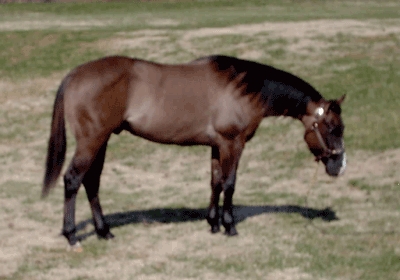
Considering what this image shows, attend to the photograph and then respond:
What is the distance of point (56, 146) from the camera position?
27.0ft

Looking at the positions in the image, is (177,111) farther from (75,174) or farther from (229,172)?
(75,174)

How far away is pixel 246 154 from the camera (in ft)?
44.0

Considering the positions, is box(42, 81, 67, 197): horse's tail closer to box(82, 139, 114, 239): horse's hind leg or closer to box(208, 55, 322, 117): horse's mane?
box(82, 139, 114, 239): horse's hind leg

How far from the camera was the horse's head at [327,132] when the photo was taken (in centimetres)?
839

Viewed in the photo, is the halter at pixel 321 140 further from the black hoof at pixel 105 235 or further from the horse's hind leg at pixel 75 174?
the black hoof at pixel 105 235

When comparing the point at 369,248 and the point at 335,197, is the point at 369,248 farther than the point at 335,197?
No

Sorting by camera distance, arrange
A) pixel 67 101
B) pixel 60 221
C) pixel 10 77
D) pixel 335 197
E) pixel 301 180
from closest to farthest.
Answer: pixel 67 101, pixel 60 221, pixel 335 197, pixel 301 180, pixel 10 77

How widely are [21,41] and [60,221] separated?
42.1 feet

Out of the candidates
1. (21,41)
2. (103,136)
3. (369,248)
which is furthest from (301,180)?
(21,41)

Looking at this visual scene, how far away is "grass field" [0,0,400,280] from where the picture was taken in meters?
7.75

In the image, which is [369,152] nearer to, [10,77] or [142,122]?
[142,122]

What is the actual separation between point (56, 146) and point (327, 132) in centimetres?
302

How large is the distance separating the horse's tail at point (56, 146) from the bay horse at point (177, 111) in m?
0.01

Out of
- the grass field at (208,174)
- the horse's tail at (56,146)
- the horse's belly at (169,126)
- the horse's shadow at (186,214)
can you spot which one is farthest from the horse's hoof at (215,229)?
the horse's tail at (56,146)
